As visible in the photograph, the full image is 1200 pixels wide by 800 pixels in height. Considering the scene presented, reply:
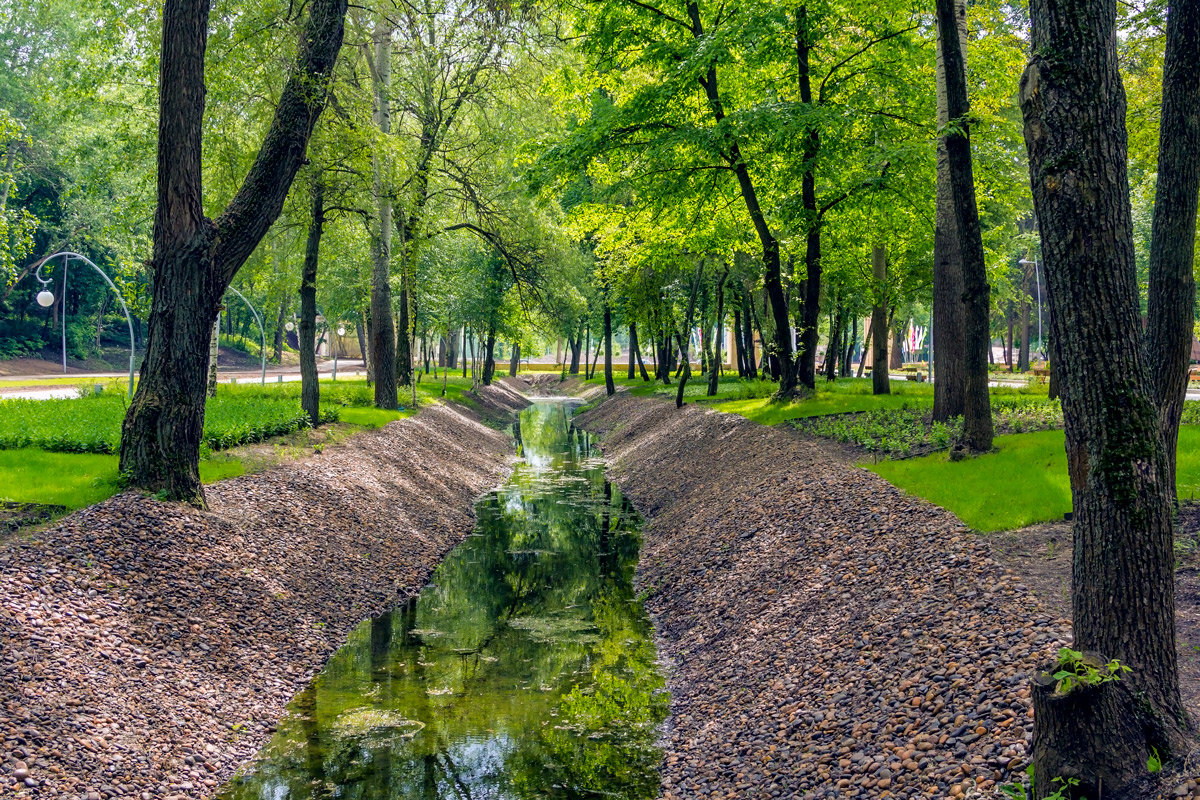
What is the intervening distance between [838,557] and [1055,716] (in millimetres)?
5084

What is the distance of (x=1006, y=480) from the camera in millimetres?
11094

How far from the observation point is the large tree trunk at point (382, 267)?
75.8ft

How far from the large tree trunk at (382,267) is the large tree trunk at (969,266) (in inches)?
534

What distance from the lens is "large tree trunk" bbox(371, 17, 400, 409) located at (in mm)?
23094

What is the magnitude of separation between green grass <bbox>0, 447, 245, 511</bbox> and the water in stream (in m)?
3.56

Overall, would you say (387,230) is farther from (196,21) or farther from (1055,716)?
(1055,716)

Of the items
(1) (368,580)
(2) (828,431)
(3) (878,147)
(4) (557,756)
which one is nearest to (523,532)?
(1) (368,580)

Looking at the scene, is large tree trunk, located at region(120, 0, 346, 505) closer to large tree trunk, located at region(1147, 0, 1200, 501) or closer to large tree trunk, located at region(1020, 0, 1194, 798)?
large tree trunk, located at region(1020, 0, 1194, 798)

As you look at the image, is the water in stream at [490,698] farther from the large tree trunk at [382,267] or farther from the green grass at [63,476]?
the large tree trunk at [382,267]

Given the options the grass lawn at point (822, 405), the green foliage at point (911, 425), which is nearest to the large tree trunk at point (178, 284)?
the green foliage at point (911, 425)

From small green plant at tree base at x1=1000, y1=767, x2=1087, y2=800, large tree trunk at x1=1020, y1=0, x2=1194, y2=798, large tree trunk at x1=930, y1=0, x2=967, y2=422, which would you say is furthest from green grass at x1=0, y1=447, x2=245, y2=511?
large tree trunk at x1=930, y1=0, x2=967, y2=422

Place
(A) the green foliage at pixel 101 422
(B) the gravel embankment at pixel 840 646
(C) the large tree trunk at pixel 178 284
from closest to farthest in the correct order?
1. (B) the gravel embankment at pixel 840 646
2. (C) the large tree trunk at pixel 178 284
3. (A) the green foliage at pixel 101 422

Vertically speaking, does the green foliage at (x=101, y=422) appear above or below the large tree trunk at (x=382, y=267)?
below

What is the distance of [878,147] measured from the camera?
18734 mm
